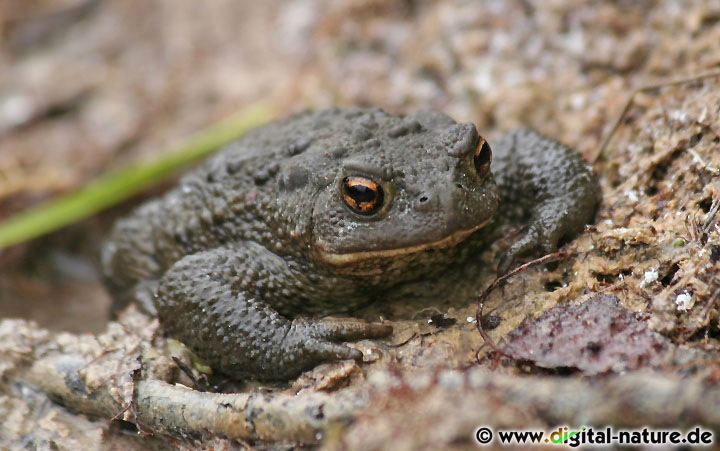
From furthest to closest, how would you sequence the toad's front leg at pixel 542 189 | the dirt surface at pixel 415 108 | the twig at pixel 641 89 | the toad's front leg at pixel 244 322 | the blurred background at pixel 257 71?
the blurred background at pixel 257 71 → the twig at pixel 641 89 → the toad's front leg at pixel 542 189 → the toad's front leg at pixel 244 322 → the dirt surface at pixel 415 108

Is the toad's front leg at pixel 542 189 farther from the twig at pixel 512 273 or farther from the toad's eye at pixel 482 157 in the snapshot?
the toad's eye at pixel 482 157

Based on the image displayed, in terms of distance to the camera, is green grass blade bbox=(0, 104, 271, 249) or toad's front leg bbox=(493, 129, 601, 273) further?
green grass blade bbox=(0, 104, 271, 249)

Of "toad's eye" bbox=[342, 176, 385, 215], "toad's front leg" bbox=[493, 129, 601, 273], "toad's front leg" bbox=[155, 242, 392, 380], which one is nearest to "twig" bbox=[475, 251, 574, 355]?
"toad's front leg" bbox=[493, 129, 601, 273]

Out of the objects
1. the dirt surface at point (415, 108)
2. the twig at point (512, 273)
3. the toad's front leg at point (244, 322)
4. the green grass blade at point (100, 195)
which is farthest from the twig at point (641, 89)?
the green grass blade at point (100, 195)

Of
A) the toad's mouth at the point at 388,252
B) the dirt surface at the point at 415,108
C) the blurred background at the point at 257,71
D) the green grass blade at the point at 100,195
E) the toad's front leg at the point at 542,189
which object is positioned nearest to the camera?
the dirt surface at the point at 415,108

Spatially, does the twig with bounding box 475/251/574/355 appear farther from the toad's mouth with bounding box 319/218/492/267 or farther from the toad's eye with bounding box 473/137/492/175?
the toad's eye with bounding box 473/137/492/175

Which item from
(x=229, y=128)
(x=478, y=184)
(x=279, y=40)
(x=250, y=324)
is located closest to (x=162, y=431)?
(x=250, y=324)
